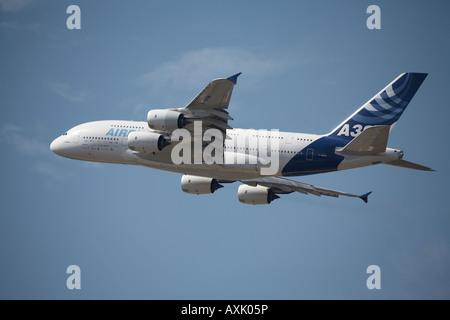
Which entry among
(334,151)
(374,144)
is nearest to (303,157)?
(334,151)

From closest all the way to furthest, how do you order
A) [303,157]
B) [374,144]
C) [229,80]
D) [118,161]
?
[229,80]
[374,144]
[303,157]
[118,161]

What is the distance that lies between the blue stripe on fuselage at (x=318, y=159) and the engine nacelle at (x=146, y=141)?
8.82 meters

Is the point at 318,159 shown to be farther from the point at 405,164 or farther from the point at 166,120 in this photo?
the point at 166,120

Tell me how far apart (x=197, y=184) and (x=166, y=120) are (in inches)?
435

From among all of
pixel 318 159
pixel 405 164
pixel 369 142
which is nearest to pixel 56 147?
pixel 318 159

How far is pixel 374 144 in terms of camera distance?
146 ft

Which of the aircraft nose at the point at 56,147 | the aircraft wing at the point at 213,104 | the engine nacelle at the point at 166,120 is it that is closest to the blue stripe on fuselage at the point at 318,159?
the aircraft wing at the point at 213,104

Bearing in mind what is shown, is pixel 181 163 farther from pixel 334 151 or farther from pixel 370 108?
pixel 370 108

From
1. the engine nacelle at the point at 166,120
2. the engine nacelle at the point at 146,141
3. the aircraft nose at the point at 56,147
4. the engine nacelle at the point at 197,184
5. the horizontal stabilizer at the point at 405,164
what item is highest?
the aircraft nose at the point at 56,147

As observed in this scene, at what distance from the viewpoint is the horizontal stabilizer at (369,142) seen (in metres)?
43.7

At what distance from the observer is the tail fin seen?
1918 inches

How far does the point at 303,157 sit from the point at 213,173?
670cm

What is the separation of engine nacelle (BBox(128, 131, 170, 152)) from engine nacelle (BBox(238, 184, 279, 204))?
Answer: 1195 cm

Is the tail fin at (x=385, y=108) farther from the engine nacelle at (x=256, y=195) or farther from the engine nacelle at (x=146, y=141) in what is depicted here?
the engine nacelle at (x=146, y=141)
